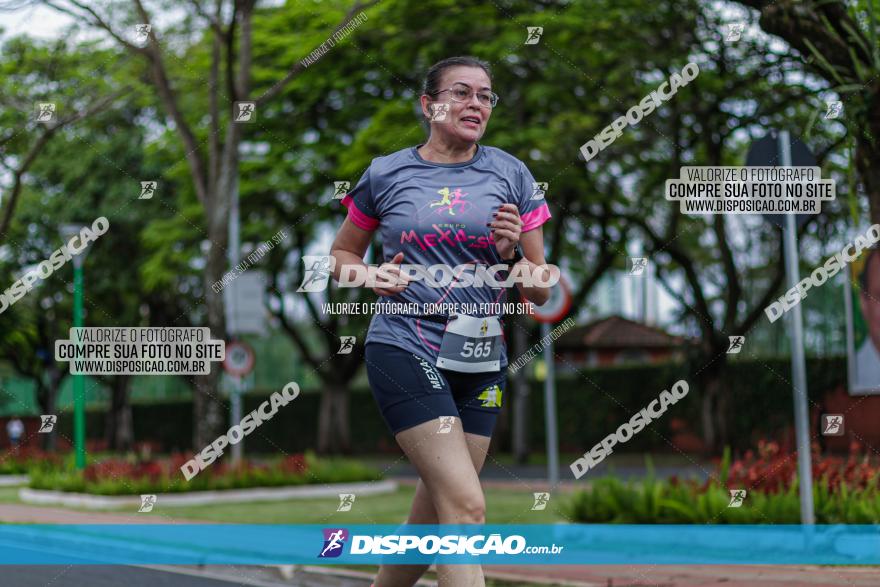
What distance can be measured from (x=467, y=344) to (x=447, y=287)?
194 millimetres

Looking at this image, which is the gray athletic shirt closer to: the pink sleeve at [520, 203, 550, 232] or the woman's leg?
the pink sleeve at [520, 203, 550, 232]

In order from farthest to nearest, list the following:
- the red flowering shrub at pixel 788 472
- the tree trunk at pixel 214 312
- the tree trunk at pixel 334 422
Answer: the tree trunk at pixel 334 422 < the tree trunk at pixel 214 312 < the red flowering shrub at pixel 788 472

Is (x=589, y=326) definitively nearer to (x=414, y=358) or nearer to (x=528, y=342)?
(x=528, y=342)

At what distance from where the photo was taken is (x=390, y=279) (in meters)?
3.84

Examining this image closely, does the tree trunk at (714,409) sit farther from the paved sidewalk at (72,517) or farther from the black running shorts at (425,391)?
the black running shorts at (425,391)

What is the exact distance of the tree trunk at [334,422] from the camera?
1292 inches

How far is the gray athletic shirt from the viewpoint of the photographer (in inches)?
154

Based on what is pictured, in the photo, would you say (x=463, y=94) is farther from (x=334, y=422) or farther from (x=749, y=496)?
(x=334, y=422)

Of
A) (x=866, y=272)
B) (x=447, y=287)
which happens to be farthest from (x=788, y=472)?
(x=447, y=287)

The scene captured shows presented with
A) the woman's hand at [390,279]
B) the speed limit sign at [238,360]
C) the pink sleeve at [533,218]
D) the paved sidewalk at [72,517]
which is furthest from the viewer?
the speed limit sign at [238,360]

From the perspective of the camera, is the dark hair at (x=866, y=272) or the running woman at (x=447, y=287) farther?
the dark hair at (x=866, y=272)

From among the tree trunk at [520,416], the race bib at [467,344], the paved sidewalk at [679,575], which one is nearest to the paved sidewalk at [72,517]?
the paved sidewalk at [679,575]

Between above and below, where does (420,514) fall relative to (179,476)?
above

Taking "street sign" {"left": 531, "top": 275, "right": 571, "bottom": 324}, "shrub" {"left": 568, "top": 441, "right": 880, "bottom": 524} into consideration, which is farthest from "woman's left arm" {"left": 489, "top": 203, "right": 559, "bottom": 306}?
"street sign" {"left": 531, "top": 275, "right": 571, "bottom": 324}
